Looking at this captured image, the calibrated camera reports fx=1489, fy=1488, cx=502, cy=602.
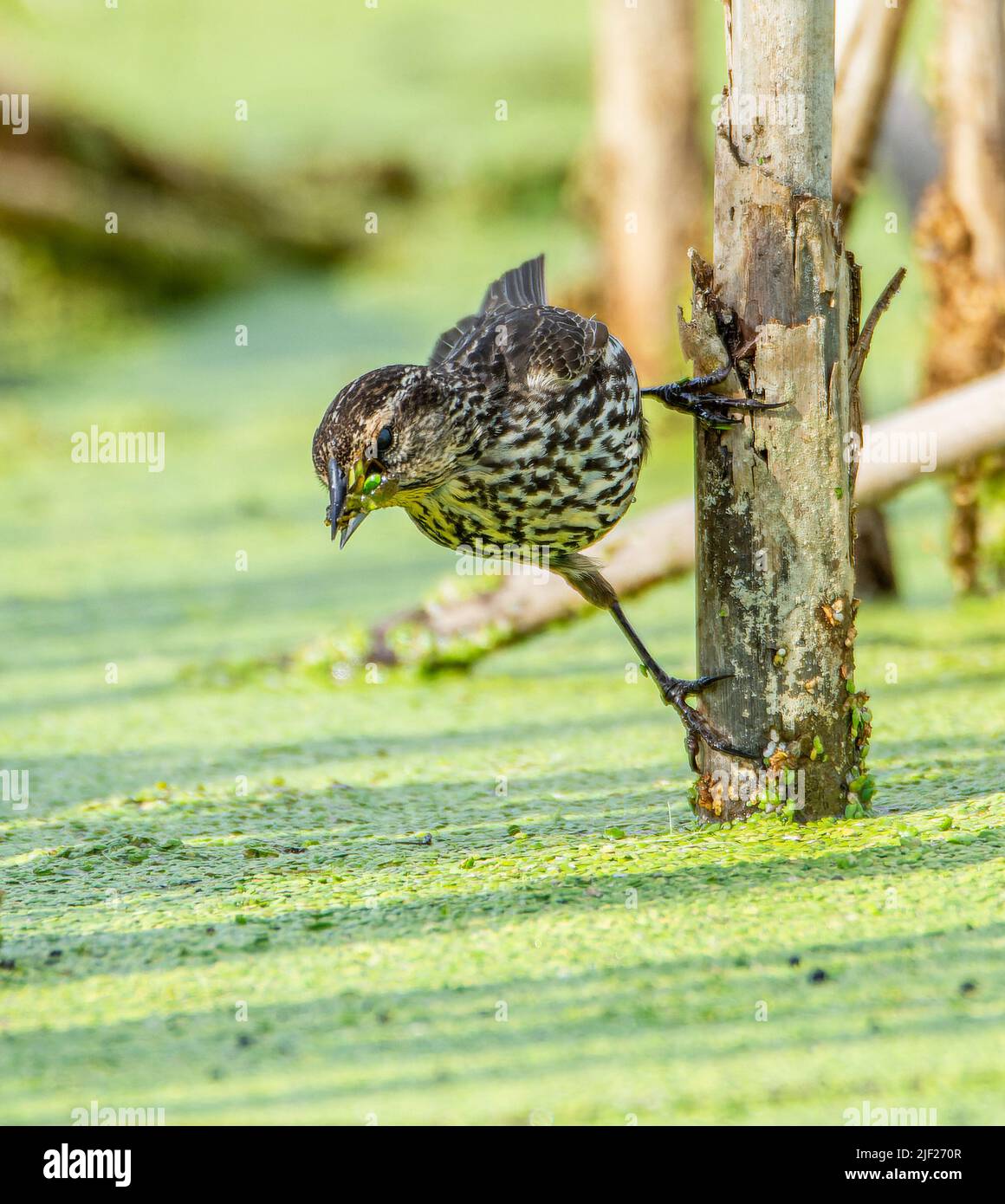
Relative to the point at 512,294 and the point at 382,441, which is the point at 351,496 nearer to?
the point at 382,441

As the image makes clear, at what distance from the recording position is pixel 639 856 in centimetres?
267

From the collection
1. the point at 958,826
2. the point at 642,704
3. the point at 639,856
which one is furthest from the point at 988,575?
the point at 639,856

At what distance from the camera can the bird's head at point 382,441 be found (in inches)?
100

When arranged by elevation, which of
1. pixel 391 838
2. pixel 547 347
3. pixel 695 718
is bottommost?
pixel 391 838

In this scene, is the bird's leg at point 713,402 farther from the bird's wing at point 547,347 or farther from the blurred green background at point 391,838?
the blurred green background at point 391,838

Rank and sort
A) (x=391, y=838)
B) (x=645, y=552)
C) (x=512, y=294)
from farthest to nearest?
(x=645, y=552) < (x=512, y=294) < (x=391, y=838)

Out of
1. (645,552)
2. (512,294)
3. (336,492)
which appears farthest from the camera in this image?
(645,552)

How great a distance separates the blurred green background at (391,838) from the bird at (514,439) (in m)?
0.44

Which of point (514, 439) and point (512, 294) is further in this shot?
point (512, 294)

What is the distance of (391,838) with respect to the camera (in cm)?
296

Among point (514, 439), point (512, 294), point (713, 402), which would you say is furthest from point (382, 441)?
point (512, 294)

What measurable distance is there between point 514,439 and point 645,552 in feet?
4.36

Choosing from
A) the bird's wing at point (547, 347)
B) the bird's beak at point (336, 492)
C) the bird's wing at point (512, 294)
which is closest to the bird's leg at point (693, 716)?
the bird's wing at point (547, 347)
